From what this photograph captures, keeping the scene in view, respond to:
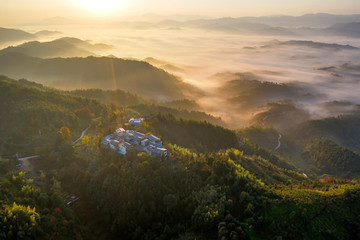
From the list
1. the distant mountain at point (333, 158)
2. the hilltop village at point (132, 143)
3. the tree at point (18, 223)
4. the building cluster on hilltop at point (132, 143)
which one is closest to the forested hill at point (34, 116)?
the hilltop village at point (132, 143)

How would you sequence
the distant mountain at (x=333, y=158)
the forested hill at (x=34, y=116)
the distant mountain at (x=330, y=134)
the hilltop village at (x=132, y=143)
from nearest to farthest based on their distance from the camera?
the hilltop village at (x=132, y=143) < the forested hill at (x=34, y=116) < the distant mountain at (x=333, y=158) < the distant mountain at (x=330, y=134)

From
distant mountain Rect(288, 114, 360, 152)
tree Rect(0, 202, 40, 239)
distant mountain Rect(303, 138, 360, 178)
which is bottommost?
distant mountain Rect(288, 114, 360, 152)

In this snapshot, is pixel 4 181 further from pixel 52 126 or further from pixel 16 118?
pixel 16 118

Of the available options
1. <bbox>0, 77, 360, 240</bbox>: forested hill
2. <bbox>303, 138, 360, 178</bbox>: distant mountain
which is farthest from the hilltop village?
<bbox>303, 138, 360, 178</bbox>: distant mountain

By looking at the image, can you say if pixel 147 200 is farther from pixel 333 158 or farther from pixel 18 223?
pixel 333 158

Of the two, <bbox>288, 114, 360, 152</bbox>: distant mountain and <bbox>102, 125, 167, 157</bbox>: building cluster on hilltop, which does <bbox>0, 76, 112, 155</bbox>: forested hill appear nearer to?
<bbox>102, 125, 167, 157</bbox>: building cluster on hilltop

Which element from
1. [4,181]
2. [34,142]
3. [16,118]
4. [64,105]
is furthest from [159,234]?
[64,105]

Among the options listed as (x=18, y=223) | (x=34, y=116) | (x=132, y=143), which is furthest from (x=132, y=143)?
(x=34, y=116)

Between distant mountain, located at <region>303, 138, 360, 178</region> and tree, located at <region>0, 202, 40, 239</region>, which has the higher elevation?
tree, located at <region>0, 202, 40, 239</region>

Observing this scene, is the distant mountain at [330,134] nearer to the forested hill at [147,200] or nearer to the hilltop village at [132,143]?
the forested hill at [147,200]
